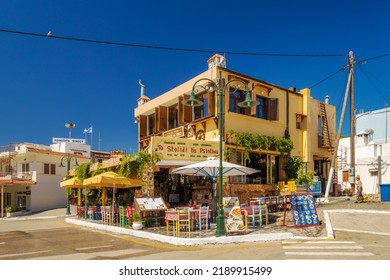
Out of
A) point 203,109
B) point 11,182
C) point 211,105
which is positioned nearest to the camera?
point 211,105

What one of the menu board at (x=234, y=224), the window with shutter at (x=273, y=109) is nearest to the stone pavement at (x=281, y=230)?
the menu board at (x=234, y=224)

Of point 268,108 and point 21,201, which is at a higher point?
point 268,108

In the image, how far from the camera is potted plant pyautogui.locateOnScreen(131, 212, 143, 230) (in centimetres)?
1376

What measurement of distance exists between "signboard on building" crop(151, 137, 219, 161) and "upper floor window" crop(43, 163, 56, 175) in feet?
81.3

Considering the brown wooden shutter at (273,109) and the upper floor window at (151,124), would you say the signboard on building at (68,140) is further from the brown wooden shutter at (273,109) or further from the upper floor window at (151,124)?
the brown wooden shutter at (273,109)

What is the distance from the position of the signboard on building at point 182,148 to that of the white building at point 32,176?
2141 centimetres

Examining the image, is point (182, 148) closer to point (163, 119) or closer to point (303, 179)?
point (163, 119)

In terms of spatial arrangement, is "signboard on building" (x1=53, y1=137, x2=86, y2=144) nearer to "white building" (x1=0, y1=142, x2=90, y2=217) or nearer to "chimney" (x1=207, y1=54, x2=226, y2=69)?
"white building" (x1=0, y1=142, x2=90, y2=217)

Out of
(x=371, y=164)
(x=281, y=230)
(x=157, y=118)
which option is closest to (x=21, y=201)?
(x=157, y=118)

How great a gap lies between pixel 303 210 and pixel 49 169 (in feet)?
102

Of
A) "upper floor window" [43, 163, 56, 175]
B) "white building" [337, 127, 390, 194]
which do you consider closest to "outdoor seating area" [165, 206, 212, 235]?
"white building" [337, 127, 390, 194]

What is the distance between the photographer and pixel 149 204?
46.8ft

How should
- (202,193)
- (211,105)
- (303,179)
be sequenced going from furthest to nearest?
(303,179) → (211,105) → (202,193)
